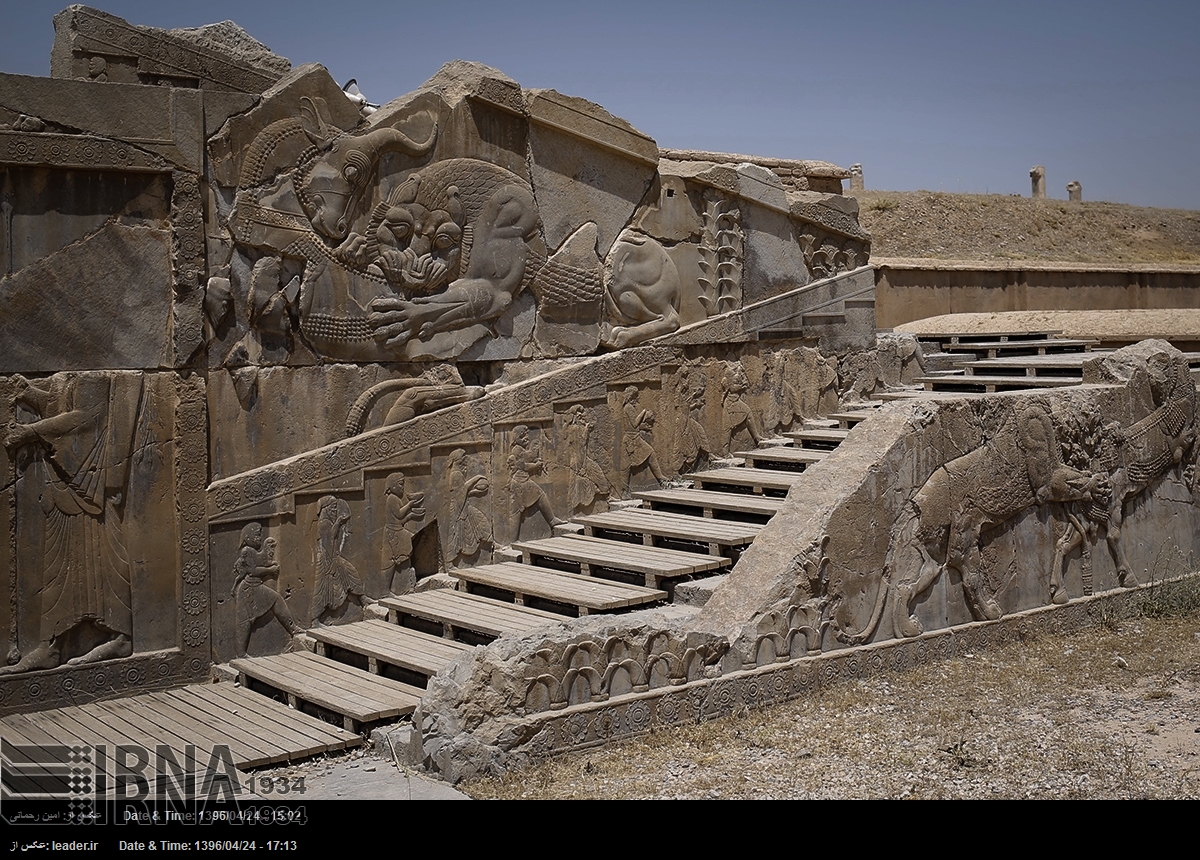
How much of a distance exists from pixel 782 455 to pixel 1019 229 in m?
17.3

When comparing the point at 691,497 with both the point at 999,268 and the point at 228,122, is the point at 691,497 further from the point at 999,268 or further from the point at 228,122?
the point at 999,268

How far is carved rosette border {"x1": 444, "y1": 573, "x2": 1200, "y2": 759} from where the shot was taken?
571cm

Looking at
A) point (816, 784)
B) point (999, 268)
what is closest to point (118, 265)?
point (816, 784)

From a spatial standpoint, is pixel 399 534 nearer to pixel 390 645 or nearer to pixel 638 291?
pixel 390 645

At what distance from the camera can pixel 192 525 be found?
7012mm

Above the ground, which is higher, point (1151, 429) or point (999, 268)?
point (999, 268)

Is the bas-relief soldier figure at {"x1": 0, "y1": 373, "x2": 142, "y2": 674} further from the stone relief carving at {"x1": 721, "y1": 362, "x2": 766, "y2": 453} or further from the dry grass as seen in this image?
the stone relief carving at {"x1": 721, "y1": 362, "x2": 766, "y2": 453}

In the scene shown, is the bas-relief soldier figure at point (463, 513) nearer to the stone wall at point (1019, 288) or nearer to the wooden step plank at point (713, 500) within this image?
the wooden step plank at point (713, 500)

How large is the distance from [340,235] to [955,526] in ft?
13.9

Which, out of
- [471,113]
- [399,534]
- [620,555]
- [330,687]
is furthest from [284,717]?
[471,113]

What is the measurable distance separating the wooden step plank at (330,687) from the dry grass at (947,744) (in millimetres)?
974

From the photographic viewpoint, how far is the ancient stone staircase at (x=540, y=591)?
6555 mm

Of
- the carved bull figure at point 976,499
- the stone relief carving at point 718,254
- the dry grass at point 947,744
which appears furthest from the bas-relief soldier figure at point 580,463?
the dry grass at point 947,744
